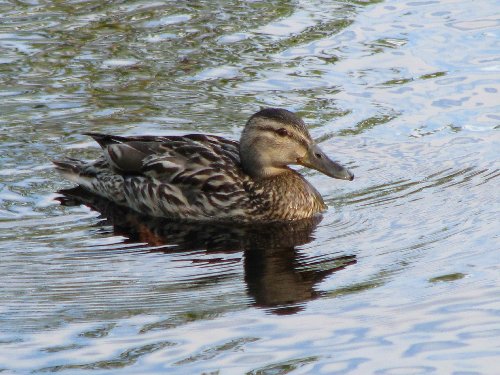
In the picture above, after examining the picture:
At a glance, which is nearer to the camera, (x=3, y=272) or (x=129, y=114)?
(x=3, y=272)

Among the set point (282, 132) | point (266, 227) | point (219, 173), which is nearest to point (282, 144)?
point (282, 132)

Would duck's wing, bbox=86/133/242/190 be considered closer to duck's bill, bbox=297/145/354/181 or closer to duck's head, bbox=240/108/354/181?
duck's head, bbox=240/108/354/181

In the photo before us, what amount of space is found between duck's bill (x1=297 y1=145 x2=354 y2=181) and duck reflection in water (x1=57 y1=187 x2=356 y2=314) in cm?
47

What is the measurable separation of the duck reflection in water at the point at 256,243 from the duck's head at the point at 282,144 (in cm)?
59

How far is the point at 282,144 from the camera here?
13.0m

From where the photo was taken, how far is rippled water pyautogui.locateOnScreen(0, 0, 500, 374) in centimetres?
942

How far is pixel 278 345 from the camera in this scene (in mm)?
9328

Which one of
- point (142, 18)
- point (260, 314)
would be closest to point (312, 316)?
point (260, 314)

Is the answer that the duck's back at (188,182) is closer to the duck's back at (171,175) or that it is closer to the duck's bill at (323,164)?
the duck's back at (171,175)

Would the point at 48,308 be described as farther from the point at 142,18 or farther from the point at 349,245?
the point at 142,18

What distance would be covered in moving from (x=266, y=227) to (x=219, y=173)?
729 mm

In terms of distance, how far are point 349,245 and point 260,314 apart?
72.3 inches

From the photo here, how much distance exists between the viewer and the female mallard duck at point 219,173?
1298 cm

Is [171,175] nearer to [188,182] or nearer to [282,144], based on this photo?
[188,182]
